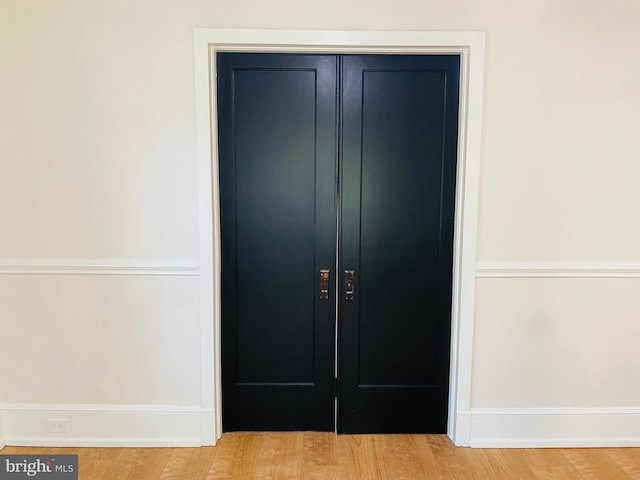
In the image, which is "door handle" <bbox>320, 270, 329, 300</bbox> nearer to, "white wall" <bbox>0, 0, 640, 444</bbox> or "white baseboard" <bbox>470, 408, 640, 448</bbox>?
"white wall" <bbox>0, 0, 640, 444</bbox>

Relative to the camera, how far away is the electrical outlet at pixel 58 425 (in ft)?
7.87

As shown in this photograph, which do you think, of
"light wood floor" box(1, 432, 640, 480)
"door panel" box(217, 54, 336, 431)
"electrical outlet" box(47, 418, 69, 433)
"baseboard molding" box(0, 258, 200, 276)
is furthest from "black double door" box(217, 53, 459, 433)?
"electrical outlet" box(47, 418, 69, 433)

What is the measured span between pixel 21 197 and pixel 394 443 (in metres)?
2.39

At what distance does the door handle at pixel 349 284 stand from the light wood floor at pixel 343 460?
815 millimetres

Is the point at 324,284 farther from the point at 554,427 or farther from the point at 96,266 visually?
the point at 554,427

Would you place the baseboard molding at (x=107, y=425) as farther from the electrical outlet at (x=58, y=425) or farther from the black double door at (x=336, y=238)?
the black double door at (x=336, y=238)

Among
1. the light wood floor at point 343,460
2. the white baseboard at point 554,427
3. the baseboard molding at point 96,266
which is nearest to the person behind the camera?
the light wood floor at point 343,460

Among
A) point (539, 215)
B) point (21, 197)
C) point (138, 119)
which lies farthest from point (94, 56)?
point (539, 215)

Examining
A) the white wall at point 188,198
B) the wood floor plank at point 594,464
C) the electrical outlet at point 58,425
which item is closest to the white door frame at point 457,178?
the white wall at point 188,198

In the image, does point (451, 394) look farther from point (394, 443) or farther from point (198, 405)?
point (198, 405)

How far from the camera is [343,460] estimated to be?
2.29m

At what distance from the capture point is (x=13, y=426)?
2.39m

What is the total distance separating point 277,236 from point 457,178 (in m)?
1.03

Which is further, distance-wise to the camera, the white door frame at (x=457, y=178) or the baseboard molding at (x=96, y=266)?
the baseboard molding at (x=96, y=266)
